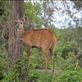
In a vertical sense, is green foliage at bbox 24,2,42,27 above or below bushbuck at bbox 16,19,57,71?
above

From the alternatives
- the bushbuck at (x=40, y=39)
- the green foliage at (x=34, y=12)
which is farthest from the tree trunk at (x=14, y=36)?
the green foliage at (x=34, y=12)

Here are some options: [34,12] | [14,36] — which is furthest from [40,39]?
[34,12]

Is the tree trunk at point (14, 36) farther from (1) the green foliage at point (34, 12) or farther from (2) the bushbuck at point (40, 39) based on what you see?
(1) the green foliage at point (34, 12)

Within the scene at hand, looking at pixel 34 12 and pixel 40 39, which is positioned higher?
pixel 34 12

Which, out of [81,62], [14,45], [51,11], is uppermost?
[51,11]

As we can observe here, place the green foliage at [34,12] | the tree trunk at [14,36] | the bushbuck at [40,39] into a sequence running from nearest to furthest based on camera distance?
the tree trunk at [14,36] < the bushbuck at [40,39] < the green foliage at [34,12]

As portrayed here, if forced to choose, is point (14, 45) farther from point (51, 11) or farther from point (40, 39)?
point (51, 11)

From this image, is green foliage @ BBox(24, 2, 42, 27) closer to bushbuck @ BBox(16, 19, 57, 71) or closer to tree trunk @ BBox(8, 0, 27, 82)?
bushbuck @ BBox(16, 19, 57, 71)

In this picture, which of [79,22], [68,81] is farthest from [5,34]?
[79,22]

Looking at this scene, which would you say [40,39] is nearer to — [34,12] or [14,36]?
[14,36]

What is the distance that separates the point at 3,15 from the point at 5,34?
3.07 m

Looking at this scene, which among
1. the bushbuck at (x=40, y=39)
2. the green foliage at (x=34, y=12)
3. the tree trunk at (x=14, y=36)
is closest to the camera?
the tree trunk at (x=14, y=36)

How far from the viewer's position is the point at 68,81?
9398 mm

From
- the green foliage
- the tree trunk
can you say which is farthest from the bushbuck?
the green foliage
